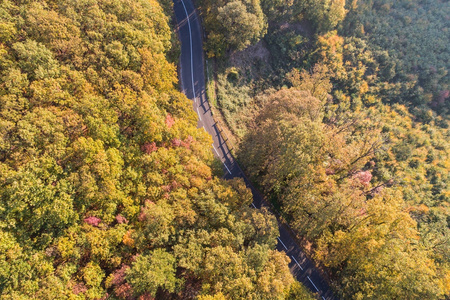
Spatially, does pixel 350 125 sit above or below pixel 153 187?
above

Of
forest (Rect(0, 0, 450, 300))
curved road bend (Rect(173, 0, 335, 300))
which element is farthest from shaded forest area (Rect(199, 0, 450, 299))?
curved road bend (Rect(173, 0, 335, 300))

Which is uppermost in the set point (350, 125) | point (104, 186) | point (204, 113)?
point (350, 125)

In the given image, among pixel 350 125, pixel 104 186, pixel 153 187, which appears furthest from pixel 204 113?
pixel 350 125

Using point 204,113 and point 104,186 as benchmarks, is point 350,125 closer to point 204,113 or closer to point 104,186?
point 204,113

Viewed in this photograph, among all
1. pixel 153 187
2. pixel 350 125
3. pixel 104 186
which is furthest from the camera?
pixel 350 125

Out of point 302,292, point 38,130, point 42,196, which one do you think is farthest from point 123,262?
point 302,292

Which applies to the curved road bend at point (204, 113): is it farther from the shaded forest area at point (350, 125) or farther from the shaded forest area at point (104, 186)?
the shaded forest area at point (104, 186)

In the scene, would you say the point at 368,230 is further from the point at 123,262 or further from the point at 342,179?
the point at 123,262

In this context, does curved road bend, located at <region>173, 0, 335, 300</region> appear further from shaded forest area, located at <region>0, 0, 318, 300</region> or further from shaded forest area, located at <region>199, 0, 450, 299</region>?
shaded forest area, located at <region>0, 0, 318, 300</region>
